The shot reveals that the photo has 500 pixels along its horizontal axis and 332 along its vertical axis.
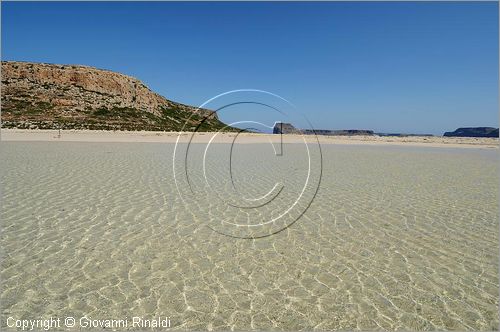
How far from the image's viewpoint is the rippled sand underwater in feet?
16.1

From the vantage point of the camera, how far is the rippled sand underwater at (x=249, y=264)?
16.1 feet

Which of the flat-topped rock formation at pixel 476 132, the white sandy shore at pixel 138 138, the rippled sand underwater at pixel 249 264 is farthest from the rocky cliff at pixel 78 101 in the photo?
the flat-topped rock formation at pixel 476 132

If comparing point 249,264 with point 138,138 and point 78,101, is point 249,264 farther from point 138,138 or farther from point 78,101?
point 78,101

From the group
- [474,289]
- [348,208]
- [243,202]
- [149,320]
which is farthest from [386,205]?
[149,320]

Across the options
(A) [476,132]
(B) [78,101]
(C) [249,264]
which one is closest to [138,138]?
(B) [78,101]

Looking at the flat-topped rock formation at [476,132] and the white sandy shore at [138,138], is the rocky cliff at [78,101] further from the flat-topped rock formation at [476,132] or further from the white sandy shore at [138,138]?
the flat-topped rock formation at [476,132]

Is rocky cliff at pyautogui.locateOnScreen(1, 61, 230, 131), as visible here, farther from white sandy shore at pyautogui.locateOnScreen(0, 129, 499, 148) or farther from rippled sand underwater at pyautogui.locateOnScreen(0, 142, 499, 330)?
rippled sand underwater at pyautogui.locateOnScreen(0, 142, 499, 330)

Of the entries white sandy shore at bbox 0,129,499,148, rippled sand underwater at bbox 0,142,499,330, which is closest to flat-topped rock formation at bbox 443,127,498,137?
white sandy shore at bbox 0,129,499,148

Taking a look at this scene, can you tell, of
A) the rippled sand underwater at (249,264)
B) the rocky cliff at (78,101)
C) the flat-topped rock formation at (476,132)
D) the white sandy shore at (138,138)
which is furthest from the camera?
the flat-topped rock formation at (476,132)

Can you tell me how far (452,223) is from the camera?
31.6 ft

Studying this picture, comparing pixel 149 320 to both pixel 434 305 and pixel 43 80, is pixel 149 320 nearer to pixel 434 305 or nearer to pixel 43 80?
pixel 434 305

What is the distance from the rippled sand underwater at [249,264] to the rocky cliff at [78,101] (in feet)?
198

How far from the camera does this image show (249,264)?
21.6 ft

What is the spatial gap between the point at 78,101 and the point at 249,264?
96.8 meters
